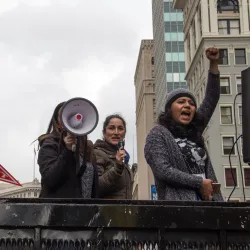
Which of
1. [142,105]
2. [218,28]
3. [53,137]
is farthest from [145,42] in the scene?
[53,137]

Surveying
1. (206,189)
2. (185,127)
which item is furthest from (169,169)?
(185,127)

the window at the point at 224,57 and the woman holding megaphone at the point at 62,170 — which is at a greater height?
the window at the point at 224,57

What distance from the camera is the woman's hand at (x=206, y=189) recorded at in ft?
11.9

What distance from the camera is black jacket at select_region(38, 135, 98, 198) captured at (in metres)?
3.71

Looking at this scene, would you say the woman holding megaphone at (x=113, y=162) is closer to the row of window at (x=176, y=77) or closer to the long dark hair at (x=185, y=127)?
the long dark hair at (x=185, y=127)

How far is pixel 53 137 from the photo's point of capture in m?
4.04

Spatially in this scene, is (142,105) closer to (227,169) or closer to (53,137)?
Answer: (227,169)

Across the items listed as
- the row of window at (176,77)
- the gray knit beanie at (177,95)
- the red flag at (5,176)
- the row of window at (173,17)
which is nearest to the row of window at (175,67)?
the row of window at (176,77)

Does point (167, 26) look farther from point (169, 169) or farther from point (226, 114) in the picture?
point (169, 169)

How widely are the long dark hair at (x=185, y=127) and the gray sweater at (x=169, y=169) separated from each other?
0.10 m

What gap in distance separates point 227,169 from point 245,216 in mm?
42943

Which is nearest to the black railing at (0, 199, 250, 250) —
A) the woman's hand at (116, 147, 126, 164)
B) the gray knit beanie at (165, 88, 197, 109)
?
the gray knit beanie at (165, 88, 197, 109)

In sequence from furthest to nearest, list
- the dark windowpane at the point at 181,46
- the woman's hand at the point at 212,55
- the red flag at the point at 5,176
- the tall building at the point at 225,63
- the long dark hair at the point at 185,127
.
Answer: the dark windowpane at the point at 181,46 → the tall building at the point at 225,63 → the red flag at the point at 5,176 → the woman's hand at the point at 212,55 → the long dark hair at the point at 185,127

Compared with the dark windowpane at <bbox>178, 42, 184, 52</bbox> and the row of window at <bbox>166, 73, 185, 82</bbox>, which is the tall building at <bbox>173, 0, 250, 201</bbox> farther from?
the dark windowpane at <bbox>178, 42, 184, 52</bbox>
